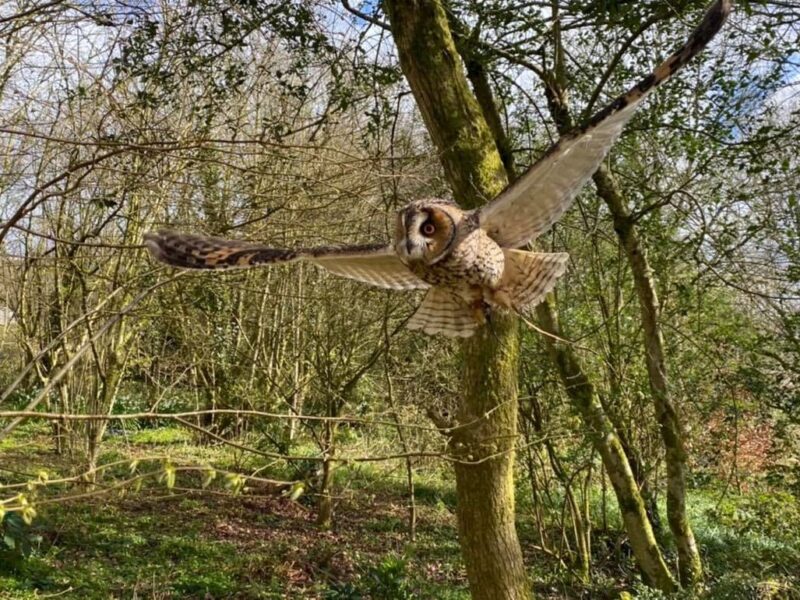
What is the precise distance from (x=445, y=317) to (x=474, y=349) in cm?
28

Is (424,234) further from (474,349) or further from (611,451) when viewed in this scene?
(611,451)

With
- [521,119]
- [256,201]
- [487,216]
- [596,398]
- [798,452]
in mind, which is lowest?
[798,452]

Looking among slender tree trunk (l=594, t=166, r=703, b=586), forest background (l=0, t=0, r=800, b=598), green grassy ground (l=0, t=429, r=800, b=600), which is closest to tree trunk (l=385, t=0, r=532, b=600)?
forest background (l=0, t=0, r=800, b=598)

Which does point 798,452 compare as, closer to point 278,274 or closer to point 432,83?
point 432,83

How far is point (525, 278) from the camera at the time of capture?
8.82 feet

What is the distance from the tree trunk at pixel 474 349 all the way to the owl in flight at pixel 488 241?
31cm

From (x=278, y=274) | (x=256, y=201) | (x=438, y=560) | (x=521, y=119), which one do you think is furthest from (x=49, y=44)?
(x=438, y=560)

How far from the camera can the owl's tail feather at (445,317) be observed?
2.84m

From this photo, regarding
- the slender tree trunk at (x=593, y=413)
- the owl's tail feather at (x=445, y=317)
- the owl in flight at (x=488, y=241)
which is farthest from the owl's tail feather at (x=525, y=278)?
the slender tree trunk at (x=593, y=413)

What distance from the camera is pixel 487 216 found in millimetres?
2377

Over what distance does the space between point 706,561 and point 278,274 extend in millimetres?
5220

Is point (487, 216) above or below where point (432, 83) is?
below

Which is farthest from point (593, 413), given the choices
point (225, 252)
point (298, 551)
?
point (298, 551)

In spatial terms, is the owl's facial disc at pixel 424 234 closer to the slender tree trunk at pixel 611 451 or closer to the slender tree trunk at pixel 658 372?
the slender tree trunk at pixel 611 451
